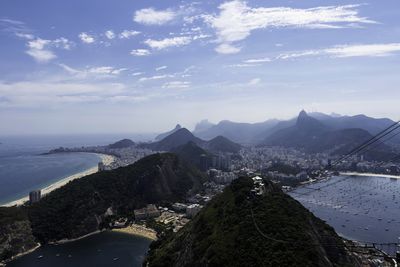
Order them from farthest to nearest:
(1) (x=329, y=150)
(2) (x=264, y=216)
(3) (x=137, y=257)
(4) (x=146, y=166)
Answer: (1) (x=329, y=150), (4) (x=146, y=166), (3) (x=137, y=257), (2) (x=264, y=216)

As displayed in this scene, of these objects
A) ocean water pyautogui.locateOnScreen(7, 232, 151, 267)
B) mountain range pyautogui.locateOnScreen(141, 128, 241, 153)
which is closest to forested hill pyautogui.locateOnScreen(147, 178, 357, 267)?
ocean water pyautogui.locateOnScreen(7, 232, 151, 267)

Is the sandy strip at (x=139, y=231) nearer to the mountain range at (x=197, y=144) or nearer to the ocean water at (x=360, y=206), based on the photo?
the ocean water at (x=360, y=206)

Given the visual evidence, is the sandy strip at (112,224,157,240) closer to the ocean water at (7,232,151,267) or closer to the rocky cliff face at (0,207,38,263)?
the ocean water at (7,232,151,267)

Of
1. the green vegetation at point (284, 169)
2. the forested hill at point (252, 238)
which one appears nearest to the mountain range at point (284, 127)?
the green vegetation at point (284, 169)

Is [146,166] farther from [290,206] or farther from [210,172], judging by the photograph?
[290,206]

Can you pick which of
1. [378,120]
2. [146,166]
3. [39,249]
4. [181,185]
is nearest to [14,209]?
[39,249]

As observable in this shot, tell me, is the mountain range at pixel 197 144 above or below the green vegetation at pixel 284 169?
above
